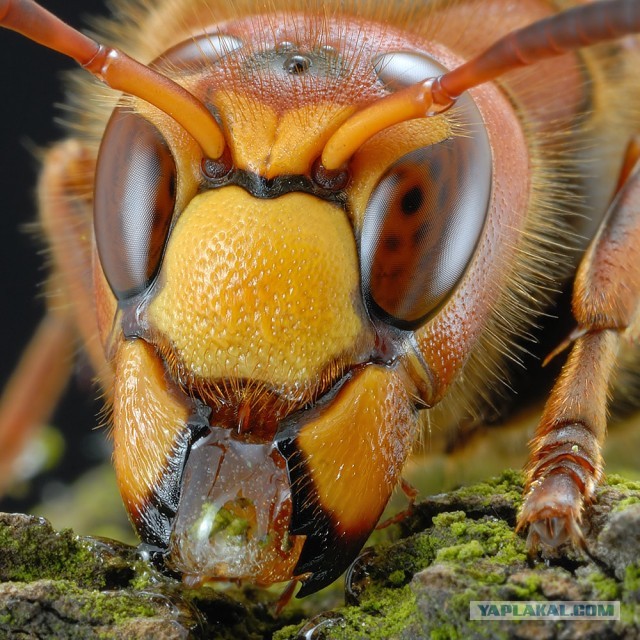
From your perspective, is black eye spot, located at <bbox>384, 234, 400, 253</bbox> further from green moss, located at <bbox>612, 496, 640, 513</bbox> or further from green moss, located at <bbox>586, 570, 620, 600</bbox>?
green moss, located at <bbox>586, 570, 620, 600</bbox>

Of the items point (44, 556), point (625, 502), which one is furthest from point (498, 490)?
point (44, 556)

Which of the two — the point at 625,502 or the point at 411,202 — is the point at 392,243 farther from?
the point at 625,502

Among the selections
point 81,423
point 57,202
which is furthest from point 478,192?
point 81,423

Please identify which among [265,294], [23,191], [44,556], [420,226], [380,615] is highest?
[23,191]

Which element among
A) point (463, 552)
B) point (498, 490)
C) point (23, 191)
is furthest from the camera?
point (23, 191)

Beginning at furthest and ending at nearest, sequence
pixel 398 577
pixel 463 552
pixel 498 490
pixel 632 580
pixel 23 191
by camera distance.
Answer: pixel 23 191 < pixel 498 490 < pixel 398 577 < pixel 463 552 < pixel 632 580

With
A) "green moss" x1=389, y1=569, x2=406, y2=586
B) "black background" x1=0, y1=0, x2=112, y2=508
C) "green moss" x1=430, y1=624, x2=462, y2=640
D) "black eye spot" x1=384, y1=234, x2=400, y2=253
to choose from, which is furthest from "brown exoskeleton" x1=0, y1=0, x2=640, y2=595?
"black background" x1=0, y1=0, x2=112, y2=508

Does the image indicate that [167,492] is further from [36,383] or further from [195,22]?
[36,383]
